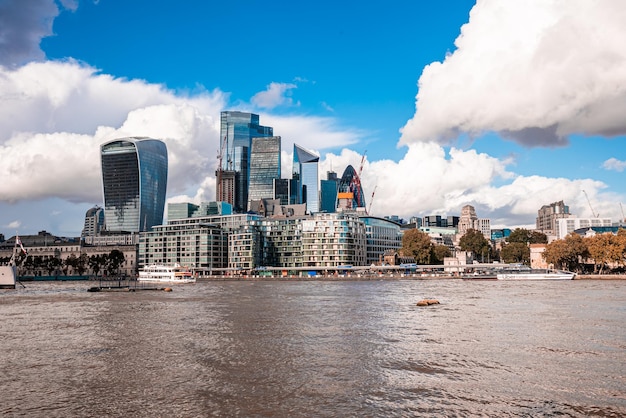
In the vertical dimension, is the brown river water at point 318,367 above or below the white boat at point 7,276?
below

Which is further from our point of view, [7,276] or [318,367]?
[7,276]

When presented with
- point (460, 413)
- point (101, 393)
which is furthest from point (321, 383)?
point (101, 393)

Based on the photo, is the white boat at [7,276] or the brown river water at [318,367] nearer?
the brown river water at [318,367]

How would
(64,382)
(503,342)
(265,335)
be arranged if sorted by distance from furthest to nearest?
(265,335) < (503,342) < (64,382)

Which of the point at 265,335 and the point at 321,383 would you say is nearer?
the point at 321,383

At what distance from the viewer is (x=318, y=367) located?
36938 mm

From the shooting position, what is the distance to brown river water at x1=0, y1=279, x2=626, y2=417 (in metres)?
27.5

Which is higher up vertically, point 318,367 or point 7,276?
point 7,276

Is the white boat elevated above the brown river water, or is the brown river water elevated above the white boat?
the white boat

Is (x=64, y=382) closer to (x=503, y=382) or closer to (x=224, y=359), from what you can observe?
(x=224, y=359)

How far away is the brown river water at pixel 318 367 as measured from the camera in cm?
2755

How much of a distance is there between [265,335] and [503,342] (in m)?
21.8

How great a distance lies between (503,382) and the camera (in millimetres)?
31875

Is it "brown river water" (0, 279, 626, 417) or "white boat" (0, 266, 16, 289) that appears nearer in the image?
"brown river water" (0, 279, 626, 417)
